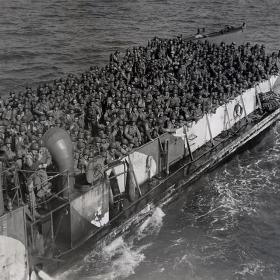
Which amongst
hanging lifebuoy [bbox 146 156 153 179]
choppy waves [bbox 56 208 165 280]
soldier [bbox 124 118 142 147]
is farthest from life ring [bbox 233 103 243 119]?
choppy waves [bbox 56 208 165 280]

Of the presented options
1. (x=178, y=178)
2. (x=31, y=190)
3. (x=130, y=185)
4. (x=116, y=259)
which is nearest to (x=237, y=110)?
(x=178, y=178)

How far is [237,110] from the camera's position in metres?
23.6

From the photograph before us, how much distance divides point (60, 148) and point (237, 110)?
12.2 m

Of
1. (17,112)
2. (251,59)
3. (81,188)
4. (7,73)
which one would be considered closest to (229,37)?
(251,59)

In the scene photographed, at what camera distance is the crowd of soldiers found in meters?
15.9

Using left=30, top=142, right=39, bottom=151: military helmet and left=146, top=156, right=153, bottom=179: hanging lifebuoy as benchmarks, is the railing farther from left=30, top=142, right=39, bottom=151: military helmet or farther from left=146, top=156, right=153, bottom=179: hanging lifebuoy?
left=146, top=156, right=153, bottom=179: hanging lifebuoy

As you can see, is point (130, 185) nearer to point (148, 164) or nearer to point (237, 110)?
point (148, 164)

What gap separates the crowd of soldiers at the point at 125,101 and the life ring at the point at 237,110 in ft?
2.36

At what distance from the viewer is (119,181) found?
1686 cm

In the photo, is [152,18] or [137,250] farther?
[152,18]

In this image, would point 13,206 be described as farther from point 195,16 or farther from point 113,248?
point 195,16

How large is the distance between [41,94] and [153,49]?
11131 mm

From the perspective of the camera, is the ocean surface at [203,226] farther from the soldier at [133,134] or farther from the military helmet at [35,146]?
the military helmet at [35,146]

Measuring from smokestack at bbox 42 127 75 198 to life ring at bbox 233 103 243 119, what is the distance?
11461 millimetres
